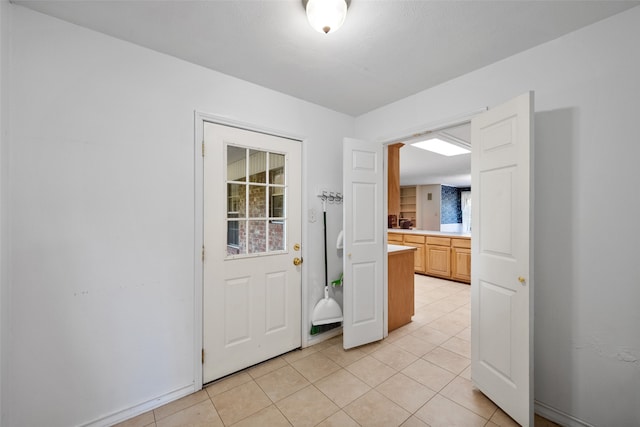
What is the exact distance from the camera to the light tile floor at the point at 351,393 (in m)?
1.67

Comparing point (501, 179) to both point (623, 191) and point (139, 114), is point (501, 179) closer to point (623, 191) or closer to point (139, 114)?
point (623, 191)

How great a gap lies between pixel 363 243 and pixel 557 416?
5.78ft

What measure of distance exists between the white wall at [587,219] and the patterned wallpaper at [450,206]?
777 centimetres

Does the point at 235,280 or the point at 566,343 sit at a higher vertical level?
the point at 235,280

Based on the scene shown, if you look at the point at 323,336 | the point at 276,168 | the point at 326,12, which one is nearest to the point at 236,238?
the point at 276,168

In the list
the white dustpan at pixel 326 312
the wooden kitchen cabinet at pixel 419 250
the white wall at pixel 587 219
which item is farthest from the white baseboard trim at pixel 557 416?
the wooden kitchen cabinet at pixel 419 250

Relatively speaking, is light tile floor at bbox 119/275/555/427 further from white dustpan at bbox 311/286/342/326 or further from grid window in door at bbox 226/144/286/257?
grid window in door at bbox 226/144/286/257

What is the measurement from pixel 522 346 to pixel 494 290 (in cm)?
35

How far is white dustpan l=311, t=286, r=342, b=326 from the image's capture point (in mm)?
2604

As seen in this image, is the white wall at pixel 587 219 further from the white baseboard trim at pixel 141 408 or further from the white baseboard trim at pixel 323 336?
the white baseboard trim at pixel 141 408

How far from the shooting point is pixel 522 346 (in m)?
1.59

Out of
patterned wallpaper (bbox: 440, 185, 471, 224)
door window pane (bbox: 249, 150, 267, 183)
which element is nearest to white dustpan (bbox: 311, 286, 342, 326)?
door window pane (bbox: 249, 150, 267, 183)

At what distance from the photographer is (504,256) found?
1.72 metres

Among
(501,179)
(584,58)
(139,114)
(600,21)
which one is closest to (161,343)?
(139,114)
